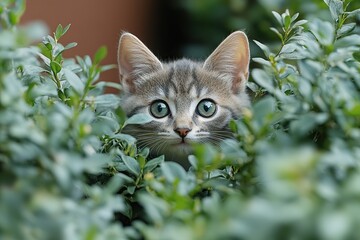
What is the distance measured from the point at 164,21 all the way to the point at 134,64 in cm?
215

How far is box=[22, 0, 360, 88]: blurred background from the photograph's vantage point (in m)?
3.44

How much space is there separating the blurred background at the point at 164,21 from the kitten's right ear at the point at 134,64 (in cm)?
113

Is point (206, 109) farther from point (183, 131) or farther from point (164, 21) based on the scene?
point (164, 21)

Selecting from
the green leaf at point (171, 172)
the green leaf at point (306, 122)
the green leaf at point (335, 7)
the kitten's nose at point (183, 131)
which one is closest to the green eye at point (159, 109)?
the kitten's nose at point (183, 131)

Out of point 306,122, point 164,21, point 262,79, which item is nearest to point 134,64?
point 262,79

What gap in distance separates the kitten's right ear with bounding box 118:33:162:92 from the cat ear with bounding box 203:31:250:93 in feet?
0.58

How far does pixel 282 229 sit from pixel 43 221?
0.36 metres

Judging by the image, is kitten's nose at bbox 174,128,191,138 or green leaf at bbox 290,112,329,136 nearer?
green leaf at bbox 290,112,329,136

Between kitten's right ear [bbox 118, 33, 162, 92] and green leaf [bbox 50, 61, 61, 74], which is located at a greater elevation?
kitten's right ear [bbox 118, 33, 162, 92]

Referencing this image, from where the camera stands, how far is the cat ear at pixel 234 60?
209cm

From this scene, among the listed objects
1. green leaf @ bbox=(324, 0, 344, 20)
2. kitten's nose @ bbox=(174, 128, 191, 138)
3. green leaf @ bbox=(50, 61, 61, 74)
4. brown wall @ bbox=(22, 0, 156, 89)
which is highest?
brown wall @ bbox=(22, 0, 156, 89)

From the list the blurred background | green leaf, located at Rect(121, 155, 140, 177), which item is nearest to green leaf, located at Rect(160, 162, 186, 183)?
green leaf, located at Rect(121, 155, 140, 177)

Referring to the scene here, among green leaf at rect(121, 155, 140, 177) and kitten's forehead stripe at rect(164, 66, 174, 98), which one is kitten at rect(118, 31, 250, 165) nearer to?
kitten's forehead stripe at rect(164, 66, 174, 98)

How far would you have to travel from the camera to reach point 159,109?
205cm
